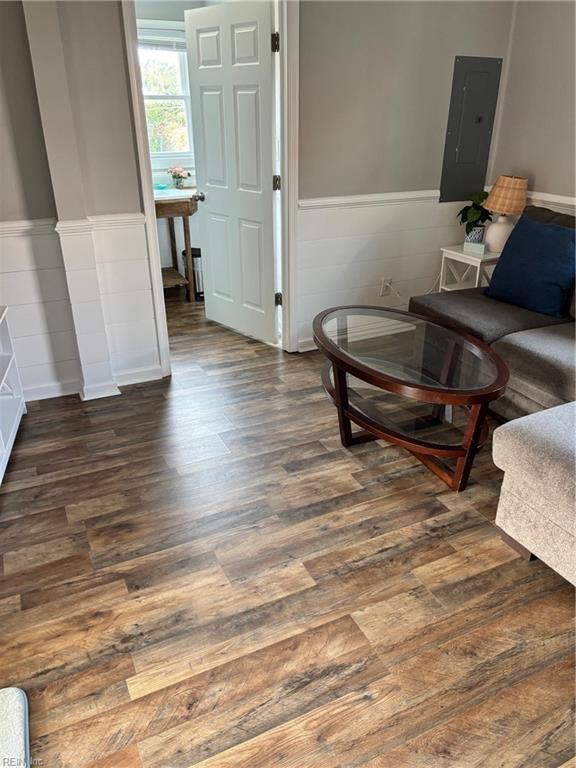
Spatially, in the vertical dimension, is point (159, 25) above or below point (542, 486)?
above

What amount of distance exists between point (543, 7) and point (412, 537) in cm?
334

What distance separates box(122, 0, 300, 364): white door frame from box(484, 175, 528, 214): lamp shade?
1.31 m

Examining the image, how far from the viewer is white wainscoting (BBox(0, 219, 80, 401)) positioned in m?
2.80

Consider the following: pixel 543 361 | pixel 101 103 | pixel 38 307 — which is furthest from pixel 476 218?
pixel 38 307

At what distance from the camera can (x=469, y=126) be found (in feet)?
12.2

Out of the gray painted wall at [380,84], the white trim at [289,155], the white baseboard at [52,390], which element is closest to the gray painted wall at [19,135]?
the white baseboard at [52,390]

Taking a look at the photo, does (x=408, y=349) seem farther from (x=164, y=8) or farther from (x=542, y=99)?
(x=164, y=8)

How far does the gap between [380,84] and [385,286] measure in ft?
4.20

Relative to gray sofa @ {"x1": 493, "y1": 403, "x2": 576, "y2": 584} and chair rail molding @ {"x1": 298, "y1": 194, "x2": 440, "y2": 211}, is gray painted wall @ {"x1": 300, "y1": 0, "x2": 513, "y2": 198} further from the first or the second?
gray sofa @ {"x1": 493, "y1": 403, "x2": 576, "y2": 584}

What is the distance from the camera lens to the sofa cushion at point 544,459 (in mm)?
1723

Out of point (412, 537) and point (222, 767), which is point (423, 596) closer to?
point (412, 537)

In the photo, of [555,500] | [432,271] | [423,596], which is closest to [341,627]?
[423,596]

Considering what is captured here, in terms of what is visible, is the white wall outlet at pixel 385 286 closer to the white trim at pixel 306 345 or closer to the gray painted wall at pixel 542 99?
the white trim at pixel 306 345

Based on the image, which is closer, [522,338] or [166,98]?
[522,338]
